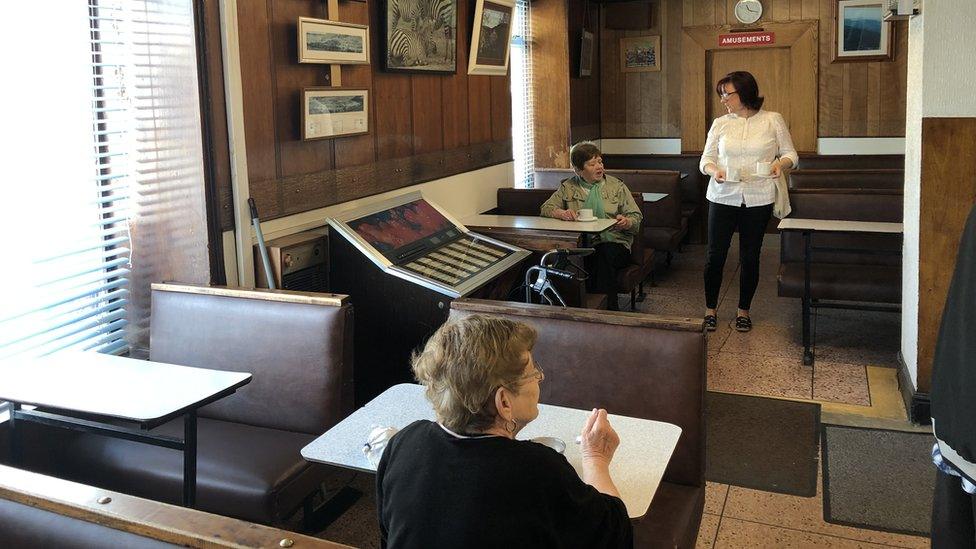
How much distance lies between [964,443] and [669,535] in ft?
2.74

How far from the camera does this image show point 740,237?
5594 mm

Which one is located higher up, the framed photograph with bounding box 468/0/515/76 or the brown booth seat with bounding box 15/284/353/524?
the framed photograph with bounding box 468/0/515/76

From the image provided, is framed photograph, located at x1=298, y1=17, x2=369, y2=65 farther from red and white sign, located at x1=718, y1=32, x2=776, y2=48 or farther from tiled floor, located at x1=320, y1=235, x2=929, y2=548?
red and white sign, located at x1=718, y1=32, x2=776, y2=48

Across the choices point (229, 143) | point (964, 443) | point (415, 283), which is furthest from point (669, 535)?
point (229, 143)

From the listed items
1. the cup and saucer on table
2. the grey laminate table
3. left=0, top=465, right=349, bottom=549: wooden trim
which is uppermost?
the cup and saucer on table

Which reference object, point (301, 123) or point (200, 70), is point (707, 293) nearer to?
point (301, 123)

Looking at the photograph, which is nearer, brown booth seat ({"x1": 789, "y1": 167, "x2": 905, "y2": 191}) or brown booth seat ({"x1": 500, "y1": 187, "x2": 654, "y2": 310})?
brown booth seat ({"x1": 500, "y1": 187, "x2": 654, "y2": 310})

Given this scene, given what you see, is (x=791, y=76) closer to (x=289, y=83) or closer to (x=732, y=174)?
(x=732, y=174)

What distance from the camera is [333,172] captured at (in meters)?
4.33

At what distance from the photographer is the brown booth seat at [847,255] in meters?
5.12

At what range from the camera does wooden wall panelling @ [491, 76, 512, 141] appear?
6184 mm

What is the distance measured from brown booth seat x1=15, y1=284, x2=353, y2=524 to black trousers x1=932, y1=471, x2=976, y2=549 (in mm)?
1793

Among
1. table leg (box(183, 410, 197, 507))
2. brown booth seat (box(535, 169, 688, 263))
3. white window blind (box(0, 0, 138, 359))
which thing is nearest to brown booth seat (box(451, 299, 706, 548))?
table leg (box(183, 410, 197, 507))

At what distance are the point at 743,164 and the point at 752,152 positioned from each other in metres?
0.09
